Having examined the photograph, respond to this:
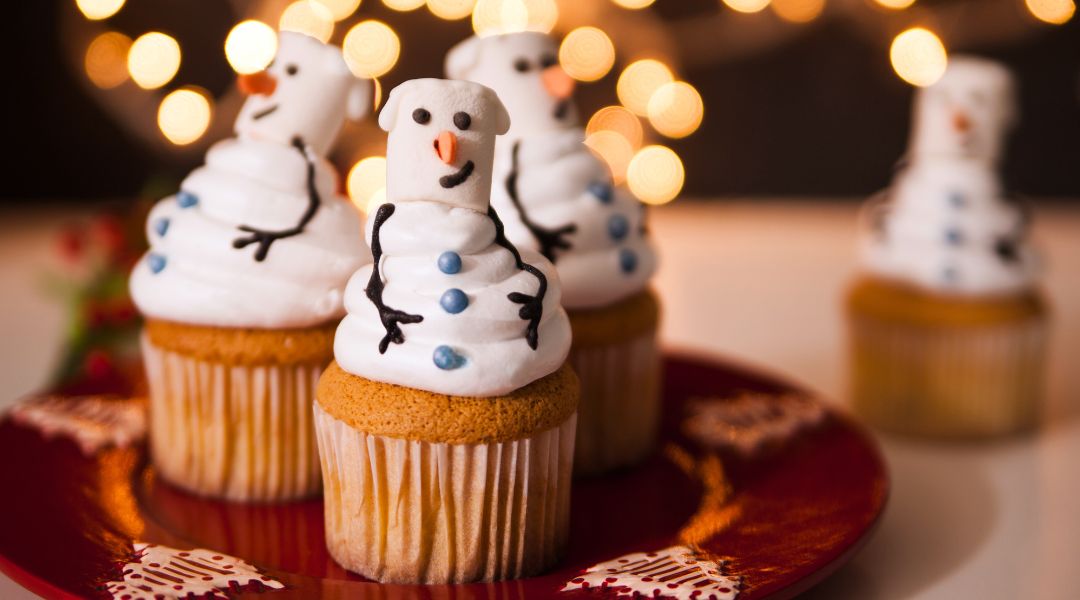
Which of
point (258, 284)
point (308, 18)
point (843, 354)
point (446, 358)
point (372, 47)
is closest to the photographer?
point (446, 358)

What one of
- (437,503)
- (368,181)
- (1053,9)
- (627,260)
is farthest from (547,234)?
(1053,9)

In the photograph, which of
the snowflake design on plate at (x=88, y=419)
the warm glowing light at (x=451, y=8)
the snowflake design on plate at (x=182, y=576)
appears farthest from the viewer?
the warm glowing light at (x=451, y=8)

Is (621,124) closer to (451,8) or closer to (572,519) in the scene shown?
(451,8)

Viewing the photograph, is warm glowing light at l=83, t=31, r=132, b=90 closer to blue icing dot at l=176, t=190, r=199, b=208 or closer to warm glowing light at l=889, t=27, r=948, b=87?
blue icing dot at l=176, t=190, r=199, b=208

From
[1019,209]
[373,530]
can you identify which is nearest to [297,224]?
[373,530]

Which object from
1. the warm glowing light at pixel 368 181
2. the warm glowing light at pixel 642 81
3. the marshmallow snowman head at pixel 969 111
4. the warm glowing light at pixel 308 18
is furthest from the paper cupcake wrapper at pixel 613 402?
the warm glowing light at pixel 642 81

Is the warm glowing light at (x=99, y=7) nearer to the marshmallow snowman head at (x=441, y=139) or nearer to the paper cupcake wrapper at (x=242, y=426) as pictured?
the paper cupcake wrapper at (x=242, y=426)
